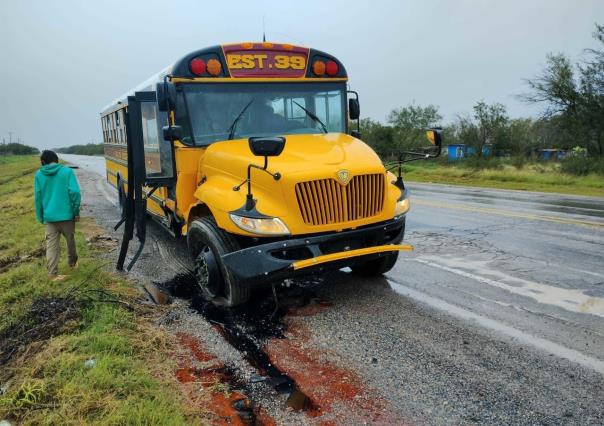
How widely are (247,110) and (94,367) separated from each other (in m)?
3.17

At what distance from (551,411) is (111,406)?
2730 mm

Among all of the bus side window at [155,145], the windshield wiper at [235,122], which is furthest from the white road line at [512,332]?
the bus side window at [155,145]

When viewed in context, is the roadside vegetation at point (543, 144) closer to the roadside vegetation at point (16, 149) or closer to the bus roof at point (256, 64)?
the bus roof at point (256, 64)

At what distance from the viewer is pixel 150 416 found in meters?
2.81

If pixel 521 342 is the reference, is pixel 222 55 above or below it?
above

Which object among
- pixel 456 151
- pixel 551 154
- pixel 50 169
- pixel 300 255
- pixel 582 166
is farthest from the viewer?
pixel 456 151

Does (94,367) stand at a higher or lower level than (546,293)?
higher

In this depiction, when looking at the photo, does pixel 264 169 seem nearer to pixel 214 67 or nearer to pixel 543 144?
pixel 214 67

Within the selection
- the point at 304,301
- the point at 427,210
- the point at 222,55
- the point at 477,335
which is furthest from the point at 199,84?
the point at 427,210

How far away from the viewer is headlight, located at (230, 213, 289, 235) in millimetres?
4156

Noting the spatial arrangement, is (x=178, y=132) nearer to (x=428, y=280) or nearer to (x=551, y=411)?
(x=428, y=280)

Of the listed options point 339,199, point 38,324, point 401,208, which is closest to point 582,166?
point 401,208

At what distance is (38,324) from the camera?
14.5 feet

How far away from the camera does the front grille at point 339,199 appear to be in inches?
168
